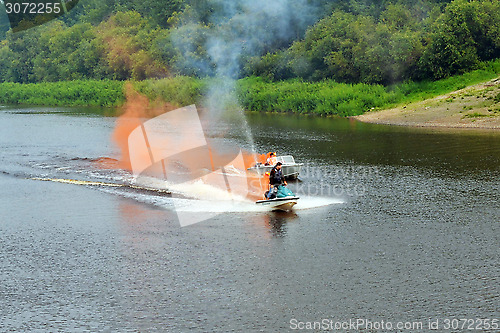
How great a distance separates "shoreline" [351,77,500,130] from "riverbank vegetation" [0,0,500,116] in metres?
3.70

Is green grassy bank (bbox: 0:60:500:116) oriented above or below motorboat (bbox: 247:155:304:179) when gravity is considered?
above

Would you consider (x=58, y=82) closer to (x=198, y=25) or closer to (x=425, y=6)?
(x=198, y=25)

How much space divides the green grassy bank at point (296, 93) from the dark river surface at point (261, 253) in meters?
31.6

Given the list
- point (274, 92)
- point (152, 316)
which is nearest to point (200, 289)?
point (152, 316)

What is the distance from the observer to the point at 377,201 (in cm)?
3391

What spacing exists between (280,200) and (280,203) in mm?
231

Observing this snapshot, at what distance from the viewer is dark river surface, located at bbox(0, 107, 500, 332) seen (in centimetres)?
2042

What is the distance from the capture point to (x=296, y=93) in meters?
85.9
